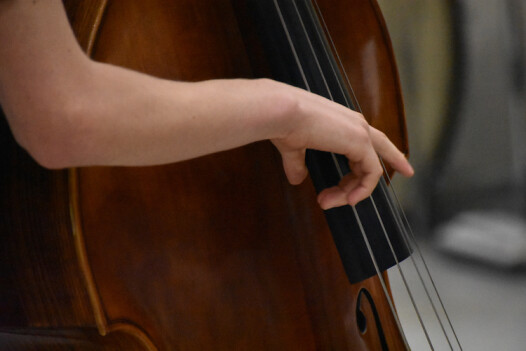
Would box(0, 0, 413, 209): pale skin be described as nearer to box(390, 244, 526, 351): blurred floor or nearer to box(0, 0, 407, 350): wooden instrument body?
box(0, 0, 407, 350): wooden instrument body

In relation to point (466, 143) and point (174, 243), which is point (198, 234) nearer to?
point (174, 243)

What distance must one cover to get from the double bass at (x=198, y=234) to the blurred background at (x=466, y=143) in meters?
0.72

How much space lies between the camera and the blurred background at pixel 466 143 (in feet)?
4.11

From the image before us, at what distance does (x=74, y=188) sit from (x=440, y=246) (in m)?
1.16

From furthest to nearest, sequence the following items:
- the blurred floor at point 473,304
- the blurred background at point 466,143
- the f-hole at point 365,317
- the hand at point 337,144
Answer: the blurred background at point 466,143
the blurred floor at point 473,304
the f-hole at point 365,317
the hand at point 337,144

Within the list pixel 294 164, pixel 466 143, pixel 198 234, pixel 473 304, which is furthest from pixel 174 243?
pixel 466 143

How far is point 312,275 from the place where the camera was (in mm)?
566

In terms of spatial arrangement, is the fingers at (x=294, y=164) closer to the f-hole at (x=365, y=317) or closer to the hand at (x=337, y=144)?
the hand at (x=337, y=144)

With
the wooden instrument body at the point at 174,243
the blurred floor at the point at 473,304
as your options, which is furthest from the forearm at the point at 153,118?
the blurred floor at the point at 473,304

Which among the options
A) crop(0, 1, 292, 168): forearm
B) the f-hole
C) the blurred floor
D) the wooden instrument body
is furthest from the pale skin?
the blurred floor

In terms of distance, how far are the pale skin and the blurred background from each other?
96cm

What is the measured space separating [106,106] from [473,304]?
1118 mm

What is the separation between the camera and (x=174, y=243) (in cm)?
48

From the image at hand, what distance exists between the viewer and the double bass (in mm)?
419
